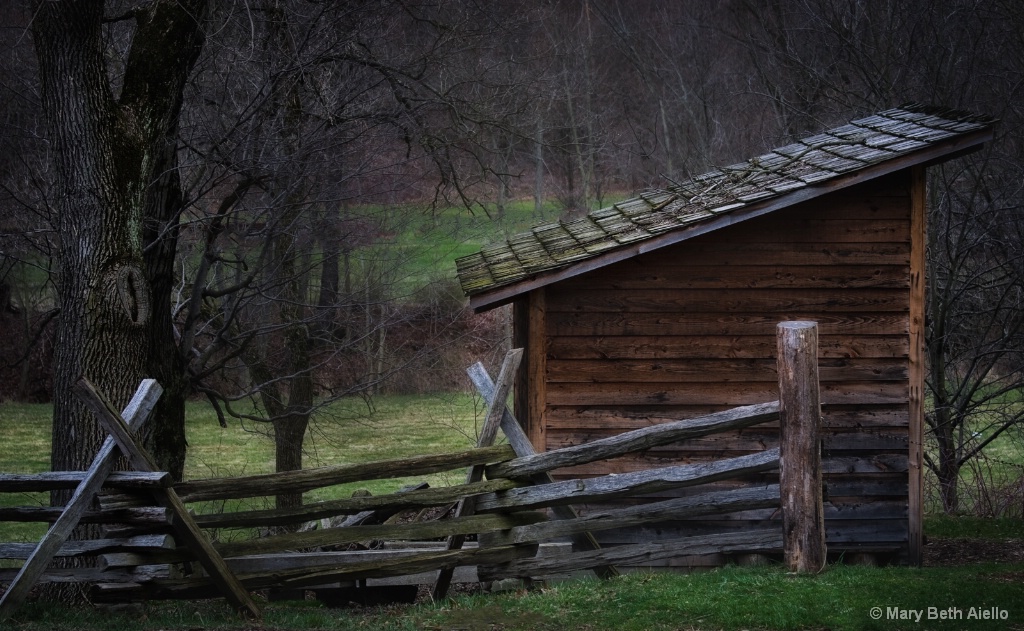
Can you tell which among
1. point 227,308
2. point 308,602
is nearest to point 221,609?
point 308,602

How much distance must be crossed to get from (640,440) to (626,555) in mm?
949

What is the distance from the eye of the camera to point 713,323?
8922mm

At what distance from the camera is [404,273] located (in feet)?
51.5

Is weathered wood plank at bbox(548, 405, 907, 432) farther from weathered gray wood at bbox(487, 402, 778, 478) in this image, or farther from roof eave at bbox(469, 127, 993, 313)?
weathered gray wood at bbox(487, 402, 778, 478)

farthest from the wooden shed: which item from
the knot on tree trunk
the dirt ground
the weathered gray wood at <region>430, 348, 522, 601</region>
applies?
the knot on tree trunk

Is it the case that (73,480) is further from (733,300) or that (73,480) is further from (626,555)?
(733,300)

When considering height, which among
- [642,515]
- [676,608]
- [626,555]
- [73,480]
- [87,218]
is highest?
[87,218]

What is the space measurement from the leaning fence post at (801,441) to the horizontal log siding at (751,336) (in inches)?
90.5

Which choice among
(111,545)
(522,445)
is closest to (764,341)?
(522,445)

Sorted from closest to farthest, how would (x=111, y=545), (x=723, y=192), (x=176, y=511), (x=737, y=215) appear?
(x=176, y=511)
(x=111, y=545)
(x=737, y=215)
(x=723, y=192)

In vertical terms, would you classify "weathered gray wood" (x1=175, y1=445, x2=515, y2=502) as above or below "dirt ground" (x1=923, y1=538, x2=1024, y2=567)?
above

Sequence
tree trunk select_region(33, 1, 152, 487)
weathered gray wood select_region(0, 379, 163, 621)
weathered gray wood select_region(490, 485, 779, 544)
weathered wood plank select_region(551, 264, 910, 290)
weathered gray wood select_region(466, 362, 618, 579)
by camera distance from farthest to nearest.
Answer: weathered wood plank select_region(551, 264, 910, 290) → tree trunk select_region(33, 1, 152, 487) → weathered gray wood select_region(466, 362, 618, 579) → weathered gray wood select_region(490, 485, 779, 544) → weathered gray wood select_region(0, 379, 163, 621)

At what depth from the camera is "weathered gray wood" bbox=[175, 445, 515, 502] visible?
6.69 meters

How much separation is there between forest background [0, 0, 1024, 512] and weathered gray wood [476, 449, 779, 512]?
11.7ft
